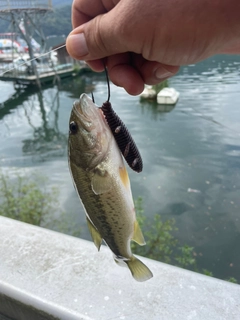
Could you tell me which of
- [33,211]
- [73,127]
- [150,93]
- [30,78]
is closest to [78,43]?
[73,127]

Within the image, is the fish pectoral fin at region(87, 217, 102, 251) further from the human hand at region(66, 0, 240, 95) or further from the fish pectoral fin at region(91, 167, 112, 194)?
the human hand at region(66, 0, 240, 95)

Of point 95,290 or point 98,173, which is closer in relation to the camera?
point 98,173

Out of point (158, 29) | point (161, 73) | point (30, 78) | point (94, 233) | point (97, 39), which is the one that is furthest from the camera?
point (30, 78)

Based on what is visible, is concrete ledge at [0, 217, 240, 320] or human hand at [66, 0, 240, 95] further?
concrete ledge at [0, 217, 240, 320]

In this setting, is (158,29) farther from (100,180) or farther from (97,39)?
(100,180)

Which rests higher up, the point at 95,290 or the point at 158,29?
the point at 158,29

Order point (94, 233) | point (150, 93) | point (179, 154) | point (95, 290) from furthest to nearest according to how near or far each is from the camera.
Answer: point (150, 93)
point (179, 154)
point (95, 290)
point (94, 233)

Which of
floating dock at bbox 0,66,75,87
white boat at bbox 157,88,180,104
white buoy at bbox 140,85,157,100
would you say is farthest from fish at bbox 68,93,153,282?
floating dock at bbox 0,66,75,87
